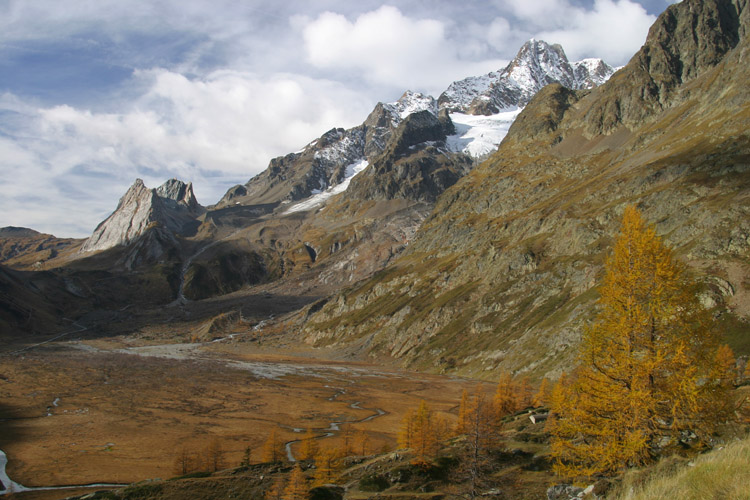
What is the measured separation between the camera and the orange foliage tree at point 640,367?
15086 mm

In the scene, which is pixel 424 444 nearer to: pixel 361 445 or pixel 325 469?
pixel 325 469

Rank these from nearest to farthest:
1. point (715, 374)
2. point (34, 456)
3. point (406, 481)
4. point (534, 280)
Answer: point (715, 374), point (406, 481), point (34, 456), point (534, 280)

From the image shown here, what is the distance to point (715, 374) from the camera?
15047 millimetres

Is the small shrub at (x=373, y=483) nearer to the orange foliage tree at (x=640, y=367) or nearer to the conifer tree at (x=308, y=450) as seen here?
the conifer tree at (x=308, y=450)

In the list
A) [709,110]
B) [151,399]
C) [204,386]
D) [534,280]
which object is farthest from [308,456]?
[709,110]

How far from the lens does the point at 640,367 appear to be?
613 inches

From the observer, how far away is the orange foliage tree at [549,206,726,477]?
594 inches

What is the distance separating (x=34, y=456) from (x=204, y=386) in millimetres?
63080

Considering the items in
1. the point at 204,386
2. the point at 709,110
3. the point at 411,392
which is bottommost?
the point at 411,392

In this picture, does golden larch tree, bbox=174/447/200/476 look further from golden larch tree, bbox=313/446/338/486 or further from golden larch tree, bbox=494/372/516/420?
golden larch tree, bbox=494/372/516/420

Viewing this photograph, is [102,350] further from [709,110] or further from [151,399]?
[709,110]

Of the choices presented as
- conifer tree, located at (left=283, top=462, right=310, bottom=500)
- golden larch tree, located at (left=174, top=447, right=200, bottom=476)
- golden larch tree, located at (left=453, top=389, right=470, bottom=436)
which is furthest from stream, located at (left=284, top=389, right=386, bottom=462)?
conifer tree, located at (left=283, top=462, right=310, bottom=500)

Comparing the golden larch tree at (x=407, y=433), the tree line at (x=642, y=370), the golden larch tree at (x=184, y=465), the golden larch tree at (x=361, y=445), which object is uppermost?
the tree line at (x=642, y=370)

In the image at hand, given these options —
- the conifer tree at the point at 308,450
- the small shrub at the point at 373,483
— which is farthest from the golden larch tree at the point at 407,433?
the conifer tree at the point at 308,450
